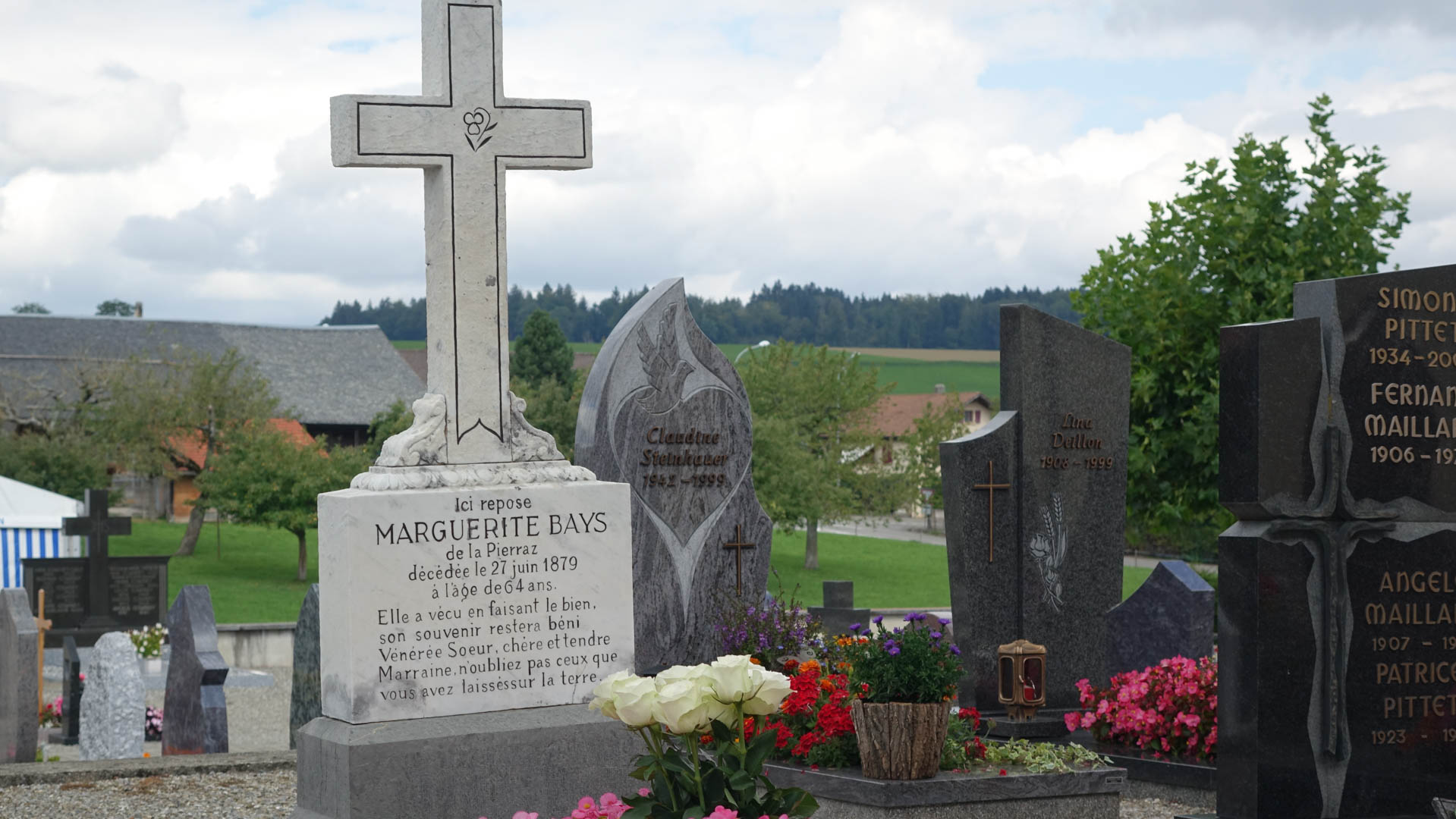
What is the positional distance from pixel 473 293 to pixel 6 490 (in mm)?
21326

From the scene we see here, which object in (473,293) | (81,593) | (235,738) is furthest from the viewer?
(81,593)

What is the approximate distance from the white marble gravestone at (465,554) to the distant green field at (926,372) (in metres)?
85.8

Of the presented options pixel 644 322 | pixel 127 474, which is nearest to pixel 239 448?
pixel 127 474

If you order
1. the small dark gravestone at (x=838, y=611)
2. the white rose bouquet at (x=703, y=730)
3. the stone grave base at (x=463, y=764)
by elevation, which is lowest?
the small dark gravestone at (x=838, y=611)

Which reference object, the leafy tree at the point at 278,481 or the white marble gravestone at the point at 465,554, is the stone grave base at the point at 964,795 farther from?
the leafy tree at the point at 278,481

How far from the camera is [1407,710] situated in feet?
23.4

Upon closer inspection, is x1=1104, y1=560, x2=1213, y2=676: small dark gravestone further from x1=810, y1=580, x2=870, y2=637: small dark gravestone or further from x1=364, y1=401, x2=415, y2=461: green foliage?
x1=364, y1=401, x2=415, y2=461: green foliage

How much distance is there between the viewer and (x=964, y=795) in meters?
6.81

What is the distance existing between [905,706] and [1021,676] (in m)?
3.12

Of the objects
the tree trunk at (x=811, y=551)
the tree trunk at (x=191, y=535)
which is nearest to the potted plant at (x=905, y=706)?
the tree trunk at (x=191, y=535)

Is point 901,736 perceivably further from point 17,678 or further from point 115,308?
point 115,308

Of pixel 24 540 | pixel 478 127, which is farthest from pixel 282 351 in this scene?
pixel 478 127

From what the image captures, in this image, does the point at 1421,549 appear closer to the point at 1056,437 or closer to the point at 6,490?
the point at 1056,437

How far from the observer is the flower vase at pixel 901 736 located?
678 cm
